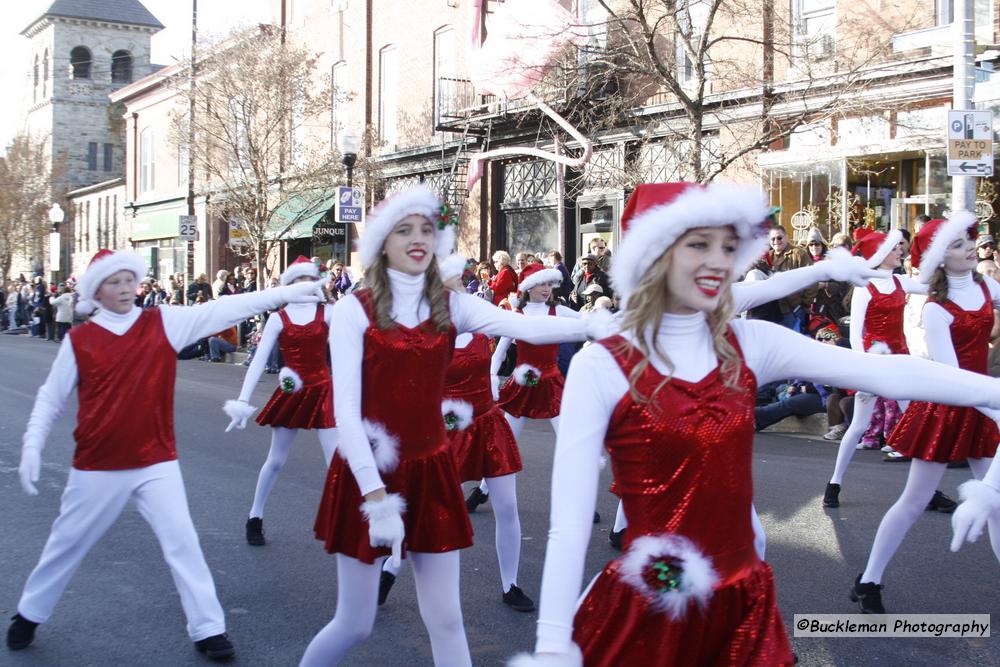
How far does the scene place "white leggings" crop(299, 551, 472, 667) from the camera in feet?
12.5

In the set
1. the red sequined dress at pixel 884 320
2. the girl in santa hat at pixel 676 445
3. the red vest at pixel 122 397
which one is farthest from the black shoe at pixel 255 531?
the red sequined dress at pixel 884 320

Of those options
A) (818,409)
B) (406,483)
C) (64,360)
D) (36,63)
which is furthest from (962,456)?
(36,63)

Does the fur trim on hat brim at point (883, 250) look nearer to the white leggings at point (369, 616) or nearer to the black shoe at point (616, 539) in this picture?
the black shoe at point (616, 539)

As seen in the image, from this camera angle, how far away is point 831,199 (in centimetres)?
1683

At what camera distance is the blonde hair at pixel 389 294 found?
403 cm

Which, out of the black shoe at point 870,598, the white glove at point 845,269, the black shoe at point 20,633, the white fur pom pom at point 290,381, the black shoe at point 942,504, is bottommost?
the black shoe at point 20,633

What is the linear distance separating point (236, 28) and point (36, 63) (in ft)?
136

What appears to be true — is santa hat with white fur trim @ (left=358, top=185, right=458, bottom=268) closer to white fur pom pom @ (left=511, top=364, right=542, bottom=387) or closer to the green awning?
white fur pom pom @ (left=511, top=364, right=542, bottom=387)

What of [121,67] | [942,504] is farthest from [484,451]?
[121,67]

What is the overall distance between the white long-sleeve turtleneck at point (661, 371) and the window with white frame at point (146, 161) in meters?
43.7

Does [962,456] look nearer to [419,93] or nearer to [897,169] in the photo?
[897,169]

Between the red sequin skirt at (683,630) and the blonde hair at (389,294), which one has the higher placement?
the blonde hair at (389,294)

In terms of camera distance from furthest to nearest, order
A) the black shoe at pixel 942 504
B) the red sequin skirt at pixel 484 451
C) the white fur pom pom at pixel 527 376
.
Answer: the black shoe at pixel 942 504 < the white fur pom pom at pixel 527 376 < the red sequin skirt at pixel 484 451

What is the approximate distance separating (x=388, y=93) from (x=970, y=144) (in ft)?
64.6
